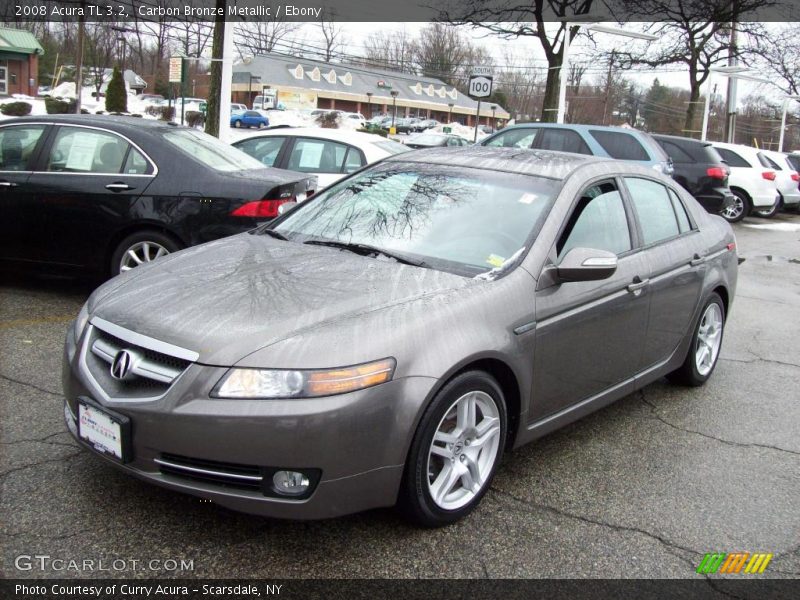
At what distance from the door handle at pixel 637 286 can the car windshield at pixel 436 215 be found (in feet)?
2.27

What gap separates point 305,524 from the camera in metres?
3.07

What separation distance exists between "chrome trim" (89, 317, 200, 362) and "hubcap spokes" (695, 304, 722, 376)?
355 centimetres

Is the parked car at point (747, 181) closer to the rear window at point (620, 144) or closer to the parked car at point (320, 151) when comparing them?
the rear window at point (620, 144)

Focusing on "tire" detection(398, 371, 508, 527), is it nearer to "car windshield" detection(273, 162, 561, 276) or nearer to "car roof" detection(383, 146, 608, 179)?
"car windshield" detection(273, 162, 561, 276)

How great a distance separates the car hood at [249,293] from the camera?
278 centimetres

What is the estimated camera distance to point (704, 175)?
581 inches

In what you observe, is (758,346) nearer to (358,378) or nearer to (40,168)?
(358,378)

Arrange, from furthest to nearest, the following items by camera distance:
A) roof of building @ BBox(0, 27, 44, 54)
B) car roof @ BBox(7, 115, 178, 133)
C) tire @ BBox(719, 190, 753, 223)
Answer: roof of building @ BBox(0, 27, 44, 54) → tire @ BBox(719, 190, 753, 223) → car roof @ BBox(7, 115, 178, 133)

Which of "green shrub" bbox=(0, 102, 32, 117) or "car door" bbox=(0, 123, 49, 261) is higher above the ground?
"green shrub" bbox=(0, 102, 32, 117)

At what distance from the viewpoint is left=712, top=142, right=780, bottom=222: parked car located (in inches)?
671

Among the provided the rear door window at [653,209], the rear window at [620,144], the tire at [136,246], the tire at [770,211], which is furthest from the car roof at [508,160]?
the tire at [770,211]

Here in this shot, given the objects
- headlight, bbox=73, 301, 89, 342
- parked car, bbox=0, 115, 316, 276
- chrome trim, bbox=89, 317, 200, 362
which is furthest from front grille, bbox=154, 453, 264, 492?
parked car, bbox=0, 115, 316, 276

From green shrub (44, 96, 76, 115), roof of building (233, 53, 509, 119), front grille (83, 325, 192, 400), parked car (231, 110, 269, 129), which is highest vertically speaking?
roof of building (233, 53, 509, 119)

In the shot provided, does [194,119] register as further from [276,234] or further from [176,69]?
[276,234]
